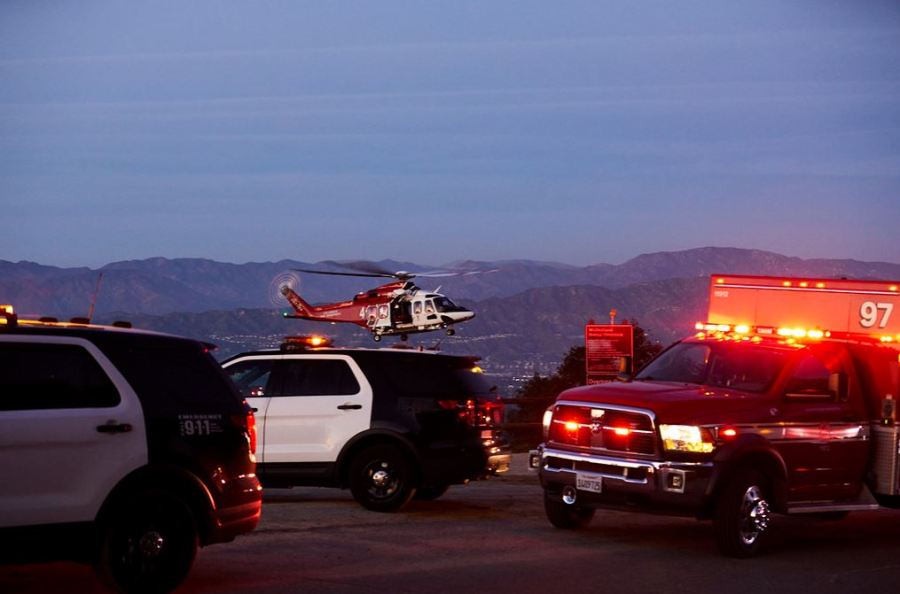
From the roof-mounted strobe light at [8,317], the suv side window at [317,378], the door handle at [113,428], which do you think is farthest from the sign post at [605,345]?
the roof-mounted strobe light at [8,317]

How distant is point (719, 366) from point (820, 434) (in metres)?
1.22

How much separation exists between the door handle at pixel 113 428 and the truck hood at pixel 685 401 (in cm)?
521

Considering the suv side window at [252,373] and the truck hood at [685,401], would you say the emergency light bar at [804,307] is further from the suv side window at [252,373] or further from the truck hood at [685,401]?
the suv side window at [252,373]

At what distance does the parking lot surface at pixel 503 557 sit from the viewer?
37.4 ft

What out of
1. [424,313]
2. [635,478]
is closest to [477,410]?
[635,478]

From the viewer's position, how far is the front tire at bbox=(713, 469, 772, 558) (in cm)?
1314

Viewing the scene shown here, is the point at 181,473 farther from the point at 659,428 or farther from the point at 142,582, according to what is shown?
the point at 659,428

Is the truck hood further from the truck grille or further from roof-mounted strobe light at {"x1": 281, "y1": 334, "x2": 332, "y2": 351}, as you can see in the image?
roof-mounted strobe light at {"x1": 281, "y1": 334, "x2": 332, "y2": 351}

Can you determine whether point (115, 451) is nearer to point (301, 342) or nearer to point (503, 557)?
point (503, 557)

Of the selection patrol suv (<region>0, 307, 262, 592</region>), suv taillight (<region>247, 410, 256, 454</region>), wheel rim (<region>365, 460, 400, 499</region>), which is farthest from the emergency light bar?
patrol suv (<region>0, 307, 262, 592</region>)

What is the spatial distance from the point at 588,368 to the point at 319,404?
12389 mm

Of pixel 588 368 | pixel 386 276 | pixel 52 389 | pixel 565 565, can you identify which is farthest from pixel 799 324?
pixel 386 276

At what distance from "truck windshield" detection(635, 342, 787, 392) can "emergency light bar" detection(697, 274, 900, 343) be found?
85 cm

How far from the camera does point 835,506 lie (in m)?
14.4
